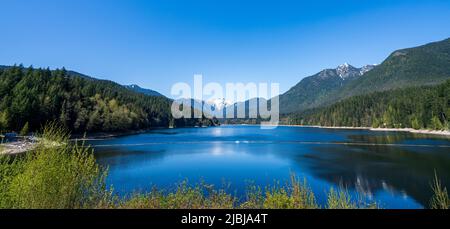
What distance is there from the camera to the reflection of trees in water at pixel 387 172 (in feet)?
85.6

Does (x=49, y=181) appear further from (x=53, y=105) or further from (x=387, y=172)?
Answer: (x=53, y=105)

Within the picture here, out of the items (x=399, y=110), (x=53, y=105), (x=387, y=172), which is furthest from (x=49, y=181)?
(x=399, y=110)

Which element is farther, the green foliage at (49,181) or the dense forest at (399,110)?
the dense forest at (399,110)

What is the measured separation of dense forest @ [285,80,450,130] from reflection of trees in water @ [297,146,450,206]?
7007 centimetres

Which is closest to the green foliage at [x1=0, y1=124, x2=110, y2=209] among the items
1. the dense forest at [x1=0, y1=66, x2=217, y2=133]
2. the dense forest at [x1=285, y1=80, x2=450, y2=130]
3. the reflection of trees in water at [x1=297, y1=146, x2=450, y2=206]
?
the reflection of trees in water at [x1=297, y1=146, x2=450, y2=206]

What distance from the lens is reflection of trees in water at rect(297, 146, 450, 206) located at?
2608cm

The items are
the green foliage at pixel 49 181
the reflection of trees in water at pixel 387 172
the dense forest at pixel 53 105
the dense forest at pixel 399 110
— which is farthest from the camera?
the dense forest at pixel 399 110

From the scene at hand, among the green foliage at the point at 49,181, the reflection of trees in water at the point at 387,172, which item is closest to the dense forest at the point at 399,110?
the reflection of trees in water at the point at 387,172

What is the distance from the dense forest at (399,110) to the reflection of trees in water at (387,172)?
230 feet

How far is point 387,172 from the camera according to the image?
34062mm

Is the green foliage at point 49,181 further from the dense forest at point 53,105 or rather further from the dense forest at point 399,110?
the dense forest at point 399,110
